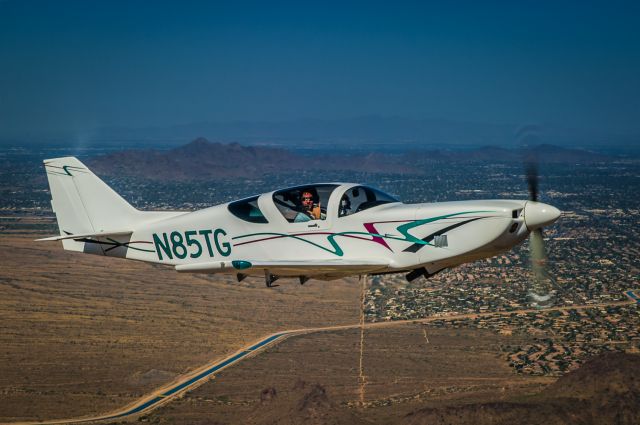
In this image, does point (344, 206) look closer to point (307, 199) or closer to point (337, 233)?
point (337, 233)

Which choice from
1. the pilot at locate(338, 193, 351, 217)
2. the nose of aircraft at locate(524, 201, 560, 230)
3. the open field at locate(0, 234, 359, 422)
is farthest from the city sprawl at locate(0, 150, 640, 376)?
the pilot at locate(338, 193, 351, 217)

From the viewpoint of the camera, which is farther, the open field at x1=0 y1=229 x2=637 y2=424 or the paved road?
the paved road

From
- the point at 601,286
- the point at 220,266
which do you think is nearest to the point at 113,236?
the point at 220,266

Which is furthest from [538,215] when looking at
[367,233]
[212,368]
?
[212,368]

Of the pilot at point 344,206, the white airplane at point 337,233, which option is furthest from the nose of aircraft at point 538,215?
the pilot at point 344,206

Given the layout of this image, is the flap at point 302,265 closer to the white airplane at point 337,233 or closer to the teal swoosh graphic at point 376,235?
the white airplane at point 337,233

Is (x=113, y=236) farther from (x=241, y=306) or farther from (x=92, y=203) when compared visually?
(x=241, y=306)

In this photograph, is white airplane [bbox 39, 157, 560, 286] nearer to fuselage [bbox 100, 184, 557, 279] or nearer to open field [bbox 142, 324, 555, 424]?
fuselage [bbox 100, 184, 557, 279]
